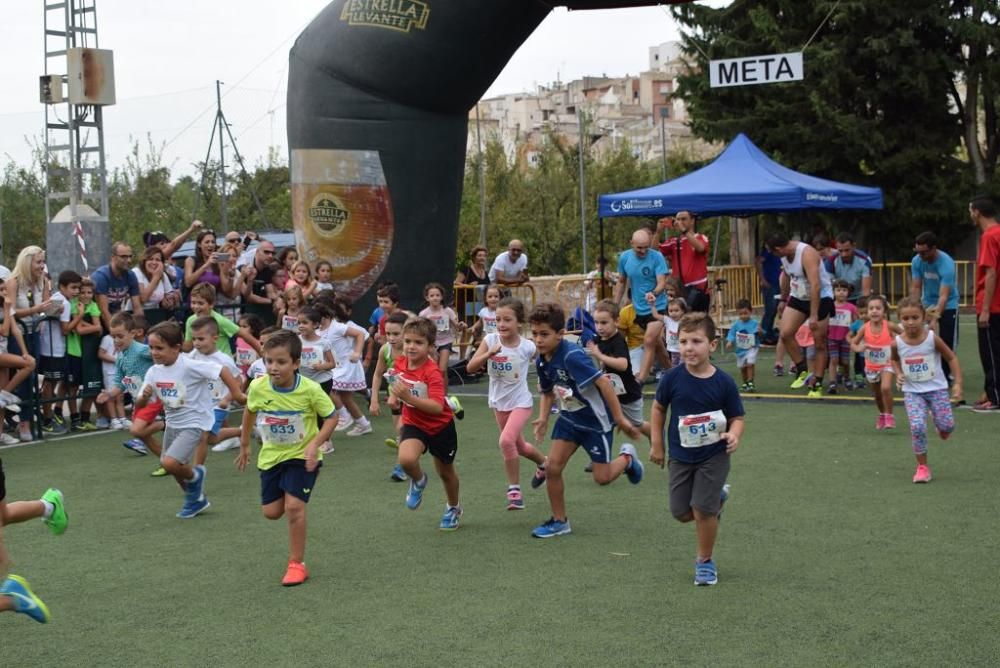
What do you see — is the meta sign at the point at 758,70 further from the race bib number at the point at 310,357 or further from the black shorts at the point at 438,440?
the black shorts at the point at 438,440

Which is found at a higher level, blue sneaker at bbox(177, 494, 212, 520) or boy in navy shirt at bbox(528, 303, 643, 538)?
boy in navy shirt at bbox(528, 303, 643, 538)

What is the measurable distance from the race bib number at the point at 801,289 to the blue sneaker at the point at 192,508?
791 centimetres

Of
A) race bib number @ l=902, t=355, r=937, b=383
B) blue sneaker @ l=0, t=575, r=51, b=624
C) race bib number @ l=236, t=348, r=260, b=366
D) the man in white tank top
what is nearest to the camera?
blue sneaker @ l=0, t=575, r=51, b=624

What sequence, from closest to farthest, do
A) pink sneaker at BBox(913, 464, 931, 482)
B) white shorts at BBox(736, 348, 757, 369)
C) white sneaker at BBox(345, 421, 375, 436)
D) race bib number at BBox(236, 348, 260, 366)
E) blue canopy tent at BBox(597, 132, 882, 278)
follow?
pink sneaker at BBox(913, 464, 931, 482)
white sneaker at BBox(345, 421, 375, 436)
race bib number at BBox(236, 348, 260, 366)
white shorts at BBox(736, 348, 757, 369)
blue canopy tent at BBox(597, 132, 882, 278)

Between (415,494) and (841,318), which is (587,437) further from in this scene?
(841,318)

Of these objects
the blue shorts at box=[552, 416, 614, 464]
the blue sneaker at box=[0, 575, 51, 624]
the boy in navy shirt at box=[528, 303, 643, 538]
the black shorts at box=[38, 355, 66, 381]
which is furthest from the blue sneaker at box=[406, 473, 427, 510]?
the black shorts at box=[38, 355, 66, 381]

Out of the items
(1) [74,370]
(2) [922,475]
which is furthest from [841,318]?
(1) [74,370]

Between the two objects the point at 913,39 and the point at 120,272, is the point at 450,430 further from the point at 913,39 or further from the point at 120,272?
the point at 913,39

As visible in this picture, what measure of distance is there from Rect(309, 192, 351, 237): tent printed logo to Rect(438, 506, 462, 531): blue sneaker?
8092mm

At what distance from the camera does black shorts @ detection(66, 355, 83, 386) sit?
13.6 m

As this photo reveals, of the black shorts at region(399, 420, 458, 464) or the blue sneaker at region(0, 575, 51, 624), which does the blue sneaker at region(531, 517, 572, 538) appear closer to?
the black shorts at region(399, 420, 458, 464)

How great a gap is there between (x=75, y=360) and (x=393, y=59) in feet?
16.5

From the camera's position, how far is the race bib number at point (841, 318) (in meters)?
14.6

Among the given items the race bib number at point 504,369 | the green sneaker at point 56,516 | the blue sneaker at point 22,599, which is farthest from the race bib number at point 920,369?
the blue sneaker at point 22,599
